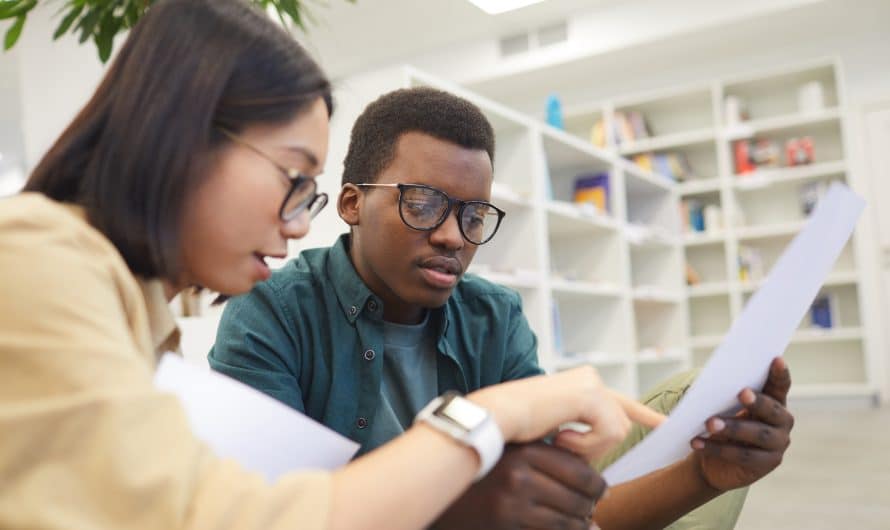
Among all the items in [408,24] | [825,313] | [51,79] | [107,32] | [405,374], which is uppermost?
[408,24]

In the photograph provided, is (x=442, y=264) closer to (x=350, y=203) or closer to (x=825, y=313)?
(x=350, y=203)

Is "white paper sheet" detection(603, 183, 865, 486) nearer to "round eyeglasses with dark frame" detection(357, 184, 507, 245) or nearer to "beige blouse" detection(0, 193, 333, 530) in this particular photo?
"beige blouse" detection(0, 193, 333, 530)

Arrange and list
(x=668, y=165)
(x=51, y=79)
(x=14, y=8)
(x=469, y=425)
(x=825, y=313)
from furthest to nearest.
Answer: (x=668, y=165) → (x=825, y=313) → (x=51, y=79) → (x=14, y=8) → (x=469, y=425)

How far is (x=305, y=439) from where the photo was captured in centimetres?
68

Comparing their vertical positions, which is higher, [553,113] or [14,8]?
[553,113]

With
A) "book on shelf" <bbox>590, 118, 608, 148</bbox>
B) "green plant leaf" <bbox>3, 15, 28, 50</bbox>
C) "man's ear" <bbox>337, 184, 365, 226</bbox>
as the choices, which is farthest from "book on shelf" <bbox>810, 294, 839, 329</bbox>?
"green plant leaf" <bbox>3, 15, 28, 50</bbox>

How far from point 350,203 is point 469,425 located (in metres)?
0.78

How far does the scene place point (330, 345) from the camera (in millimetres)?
1174

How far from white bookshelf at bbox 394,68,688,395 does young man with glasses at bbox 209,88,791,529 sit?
1.04 m

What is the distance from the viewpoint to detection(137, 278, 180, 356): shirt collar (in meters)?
0.68

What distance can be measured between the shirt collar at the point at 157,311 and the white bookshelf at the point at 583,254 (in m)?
1.67

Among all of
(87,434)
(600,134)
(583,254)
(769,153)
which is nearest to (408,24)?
(600,134)

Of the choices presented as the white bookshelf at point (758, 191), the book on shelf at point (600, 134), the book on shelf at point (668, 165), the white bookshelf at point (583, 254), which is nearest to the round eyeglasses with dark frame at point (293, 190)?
the white bookshelf at point (583, 254)

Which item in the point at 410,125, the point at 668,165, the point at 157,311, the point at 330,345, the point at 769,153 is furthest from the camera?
the point at 668,165
